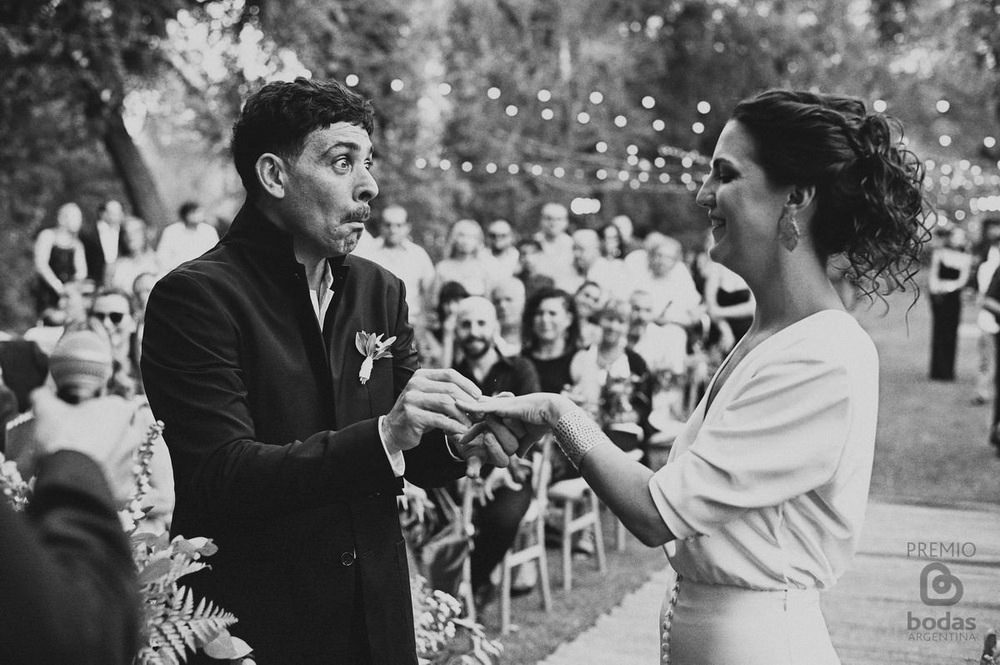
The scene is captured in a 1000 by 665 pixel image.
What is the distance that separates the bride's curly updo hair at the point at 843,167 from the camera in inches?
90.1

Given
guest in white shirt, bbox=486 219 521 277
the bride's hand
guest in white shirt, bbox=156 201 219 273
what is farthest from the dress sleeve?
guest in white shirt, bbox=156 201 219 273

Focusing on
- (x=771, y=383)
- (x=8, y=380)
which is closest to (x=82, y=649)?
(x=771, y=383)

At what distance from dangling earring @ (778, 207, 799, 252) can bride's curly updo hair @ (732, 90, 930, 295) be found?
50 mm

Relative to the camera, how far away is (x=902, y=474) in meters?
10.8

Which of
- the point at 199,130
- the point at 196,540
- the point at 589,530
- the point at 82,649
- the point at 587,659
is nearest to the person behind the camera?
the point at 82,649

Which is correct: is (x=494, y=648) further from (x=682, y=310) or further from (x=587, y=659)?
(x=682, y=310)

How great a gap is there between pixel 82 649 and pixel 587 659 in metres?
5.06

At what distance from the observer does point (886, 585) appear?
23.6 ft

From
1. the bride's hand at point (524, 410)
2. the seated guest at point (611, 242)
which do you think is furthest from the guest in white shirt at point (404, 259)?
the bride's hand at point (524, 410)

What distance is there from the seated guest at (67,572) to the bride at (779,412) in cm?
105

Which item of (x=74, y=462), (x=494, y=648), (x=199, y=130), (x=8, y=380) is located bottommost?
(x=494, y=648)

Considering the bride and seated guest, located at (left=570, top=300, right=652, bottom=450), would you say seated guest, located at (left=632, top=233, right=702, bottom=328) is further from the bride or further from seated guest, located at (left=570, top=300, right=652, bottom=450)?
the bride

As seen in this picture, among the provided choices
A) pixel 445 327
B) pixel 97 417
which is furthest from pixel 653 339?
pixel 97 417

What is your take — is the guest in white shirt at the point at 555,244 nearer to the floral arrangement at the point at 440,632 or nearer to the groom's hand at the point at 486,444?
the floral arrangement at the point at 440,632
